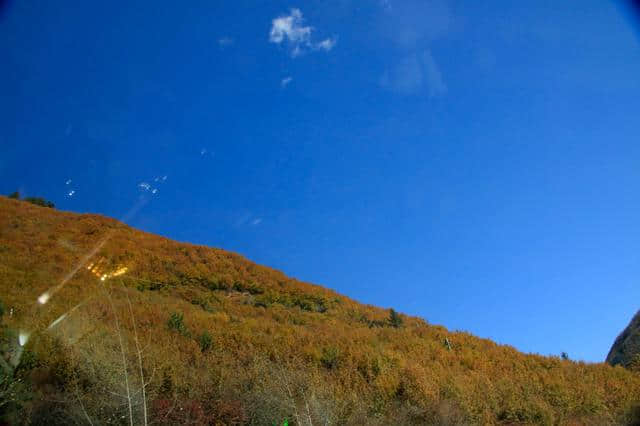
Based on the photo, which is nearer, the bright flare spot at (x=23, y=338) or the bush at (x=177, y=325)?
the bright flare spot at (x=23, y=338)

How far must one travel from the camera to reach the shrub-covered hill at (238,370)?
22.1 feet

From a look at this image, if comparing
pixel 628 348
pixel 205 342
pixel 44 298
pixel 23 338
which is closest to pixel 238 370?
pixel 205 342

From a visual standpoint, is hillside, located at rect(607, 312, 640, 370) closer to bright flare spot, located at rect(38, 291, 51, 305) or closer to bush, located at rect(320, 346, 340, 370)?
bush, located at rect(320, 346, 340, 370)

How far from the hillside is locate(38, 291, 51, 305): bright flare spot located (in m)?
19.0

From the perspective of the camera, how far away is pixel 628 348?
1723cm

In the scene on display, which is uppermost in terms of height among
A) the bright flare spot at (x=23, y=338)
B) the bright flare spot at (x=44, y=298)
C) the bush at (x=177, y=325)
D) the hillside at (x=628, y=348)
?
the hillside at (x=628, y=348)

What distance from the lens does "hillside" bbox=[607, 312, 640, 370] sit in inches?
613

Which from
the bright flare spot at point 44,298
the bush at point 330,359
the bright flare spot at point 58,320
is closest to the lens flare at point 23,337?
the bright flare spot at point 58,320

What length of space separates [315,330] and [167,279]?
32.9 ft

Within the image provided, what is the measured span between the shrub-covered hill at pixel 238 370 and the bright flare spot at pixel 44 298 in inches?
3.3

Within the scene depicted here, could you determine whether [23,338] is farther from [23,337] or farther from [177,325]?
[177,325]

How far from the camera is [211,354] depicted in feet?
32.3

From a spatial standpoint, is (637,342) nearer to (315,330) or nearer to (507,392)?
(507,392)

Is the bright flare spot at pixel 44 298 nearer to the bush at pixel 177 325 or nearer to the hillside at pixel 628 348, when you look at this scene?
the bush at pixel 177 325
